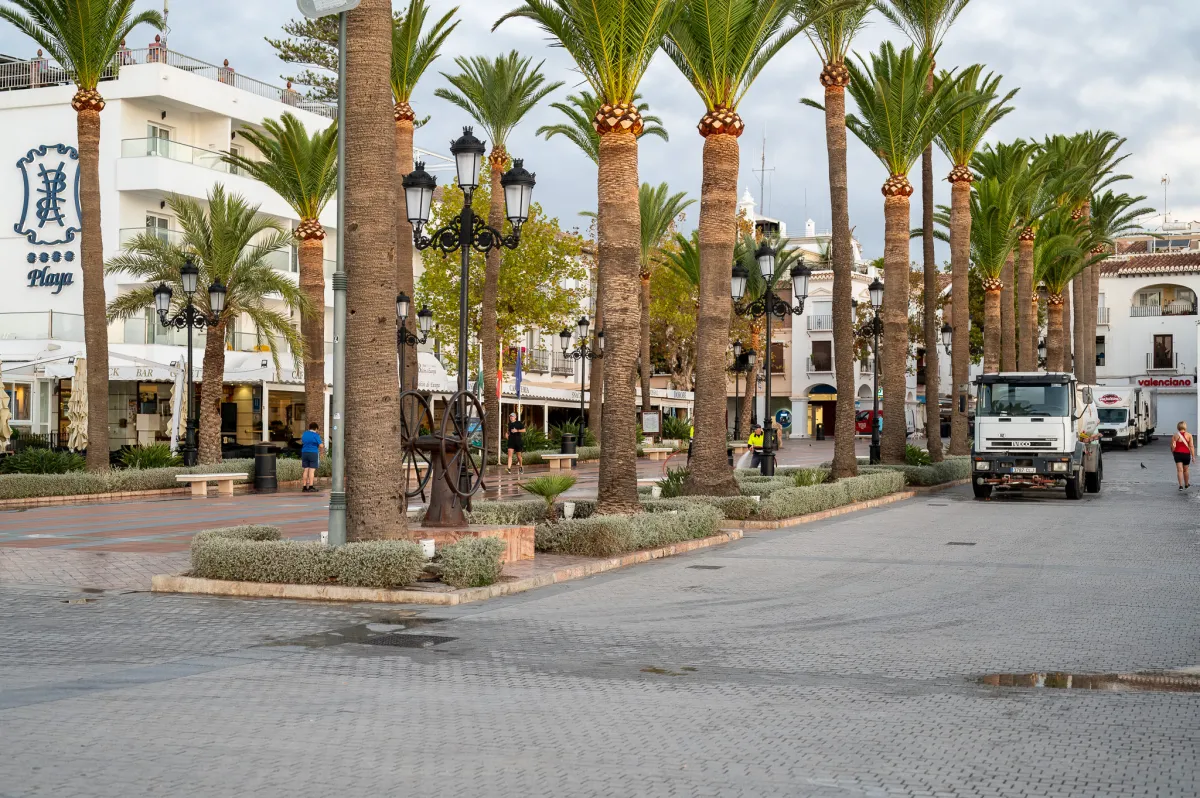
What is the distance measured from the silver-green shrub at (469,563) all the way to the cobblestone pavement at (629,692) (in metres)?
0.50

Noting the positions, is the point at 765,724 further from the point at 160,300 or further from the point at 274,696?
the point at 160,300

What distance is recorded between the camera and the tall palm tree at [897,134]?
29.1m

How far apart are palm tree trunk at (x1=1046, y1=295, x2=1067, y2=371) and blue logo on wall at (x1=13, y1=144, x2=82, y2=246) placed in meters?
36.5

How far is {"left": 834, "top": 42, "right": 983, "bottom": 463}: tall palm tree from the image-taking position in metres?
29.1

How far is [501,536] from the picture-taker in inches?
554

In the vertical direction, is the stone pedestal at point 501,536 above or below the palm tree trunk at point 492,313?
below

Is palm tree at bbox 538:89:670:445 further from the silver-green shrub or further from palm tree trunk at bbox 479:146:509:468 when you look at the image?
the silver-green shrub

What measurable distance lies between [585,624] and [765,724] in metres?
3.83

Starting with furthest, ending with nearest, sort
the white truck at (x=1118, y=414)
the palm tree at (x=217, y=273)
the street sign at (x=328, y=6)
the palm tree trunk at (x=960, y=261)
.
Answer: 1. the white truck at (x=1118, y=414)
2. the palm tree trunk at (x=960, y=261)
3. the palm tree at (x=217, y=273)
4. the street sign at (x=328, y=6)

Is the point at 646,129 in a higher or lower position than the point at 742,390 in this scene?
higher

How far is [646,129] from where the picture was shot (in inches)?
1587

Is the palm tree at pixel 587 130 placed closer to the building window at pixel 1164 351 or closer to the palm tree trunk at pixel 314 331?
the palm tree trunk at pixel 314 331

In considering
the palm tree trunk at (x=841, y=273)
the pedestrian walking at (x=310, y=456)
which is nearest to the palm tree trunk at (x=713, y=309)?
the palm tree trunk at (x=841, y=273)

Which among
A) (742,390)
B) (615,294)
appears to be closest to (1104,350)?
(742,390)
